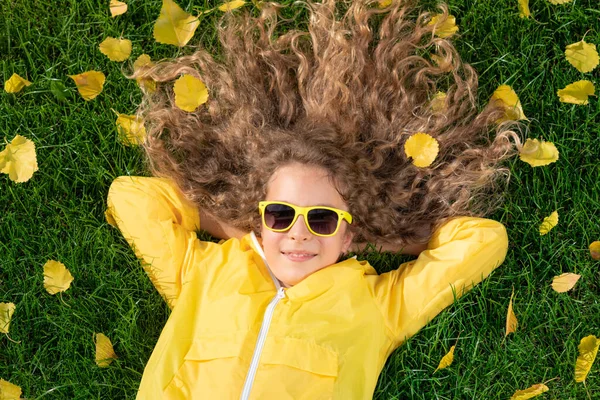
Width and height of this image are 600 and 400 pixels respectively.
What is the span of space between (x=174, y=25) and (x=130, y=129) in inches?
20.3

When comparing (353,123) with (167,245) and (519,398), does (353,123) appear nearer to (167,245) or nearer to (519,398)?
(167,245)

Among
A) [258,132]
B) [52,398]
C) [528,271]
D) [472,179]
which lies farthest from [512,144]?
[52,398]

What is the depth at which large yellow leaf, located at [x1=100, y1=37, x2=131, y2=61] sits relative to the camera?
3.26 meters

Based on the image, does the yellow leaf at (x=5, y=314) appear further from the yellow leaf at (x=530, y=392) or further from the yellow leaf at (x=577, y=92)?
the yellow leaf at (x=577, y=92)

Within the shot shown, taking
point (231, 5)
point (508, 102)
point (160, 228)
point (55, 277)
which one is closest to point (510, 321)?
point (508, 102)

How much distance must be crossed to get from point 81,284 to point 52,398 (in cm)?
51

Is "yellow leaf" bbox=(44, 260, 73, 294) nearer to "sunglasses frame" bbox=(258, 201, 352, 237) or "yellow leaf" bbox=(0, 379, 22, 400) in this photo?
"yellow leaf" bbox=(0, 379, 22, 400)

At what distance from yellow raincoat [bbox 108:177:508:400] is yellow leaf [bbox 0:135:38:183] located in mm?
409

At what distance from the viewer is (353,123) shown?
10.2 feet

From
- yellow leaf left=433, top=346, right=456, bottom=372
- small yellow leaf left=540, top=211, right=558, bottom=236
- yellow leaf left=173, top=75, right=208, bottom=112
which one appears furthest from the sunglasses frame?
small yellow leaf left=540, top=211, right=558, bottom=236

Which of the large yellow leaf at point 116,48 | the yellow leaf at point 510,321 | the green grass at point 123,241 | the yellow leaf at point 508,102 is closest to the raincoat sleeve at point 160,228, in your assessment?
the green grass at point 123,241

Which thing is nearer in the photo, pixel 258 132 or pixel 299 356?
pixel 299 356

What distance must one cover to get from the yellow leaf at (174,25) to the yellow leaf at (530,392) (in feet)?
6.97

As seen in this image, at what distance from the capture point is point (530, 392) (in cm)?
306
